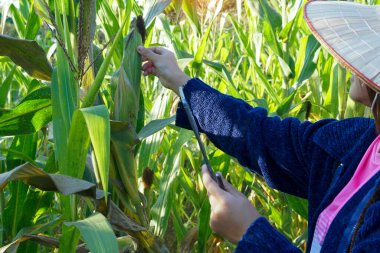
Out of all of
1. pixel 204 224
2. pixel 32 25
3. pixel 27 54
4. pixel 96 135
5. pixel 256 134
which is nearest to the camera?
pixel 96 135

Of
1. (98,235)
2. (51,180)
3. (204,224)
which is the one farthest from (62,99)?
(204,224)

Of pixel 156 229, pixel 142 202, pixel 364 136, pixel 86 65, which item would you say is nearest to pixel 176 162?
pixel 156 229

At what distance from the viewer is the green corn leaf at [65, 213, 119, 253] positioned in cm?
93

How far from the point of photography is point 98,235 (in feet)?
3.12

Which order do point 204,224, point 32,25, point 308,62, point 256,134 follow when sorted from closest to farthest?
point 256,134, point 32,25, point 204,224, point 308,62

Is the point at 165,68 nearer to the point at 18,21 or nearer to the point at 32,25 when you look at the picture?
the point at 32,25

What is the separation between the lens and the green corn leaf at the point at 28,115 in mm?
1230

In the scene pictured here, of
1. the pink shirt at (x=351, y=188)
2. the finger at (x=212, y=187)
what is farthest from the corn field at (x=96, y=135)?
the pink shirt at (x=351, y=188)

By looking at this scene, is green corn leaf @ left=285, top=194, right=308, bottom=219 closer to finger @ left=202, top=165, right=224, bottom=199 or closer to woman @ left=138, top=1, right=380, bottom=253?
woman @ left=138, top=1, right=380, bottom=253

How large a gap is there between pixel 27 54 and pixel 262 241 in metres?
0.49

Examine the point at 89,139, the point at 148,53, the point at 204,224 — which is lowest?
the point at 204,224

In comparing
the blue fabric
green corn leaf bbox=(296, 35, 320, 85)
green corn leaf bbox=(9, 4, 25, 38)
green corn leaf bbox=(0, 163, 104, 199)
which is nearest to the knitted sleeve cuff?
the blue fabric

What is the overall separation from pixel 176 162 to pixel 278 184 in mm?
328

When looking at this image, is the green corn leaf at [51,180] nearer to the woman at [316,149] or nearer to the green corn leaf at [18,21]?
the woman at [316,149]
